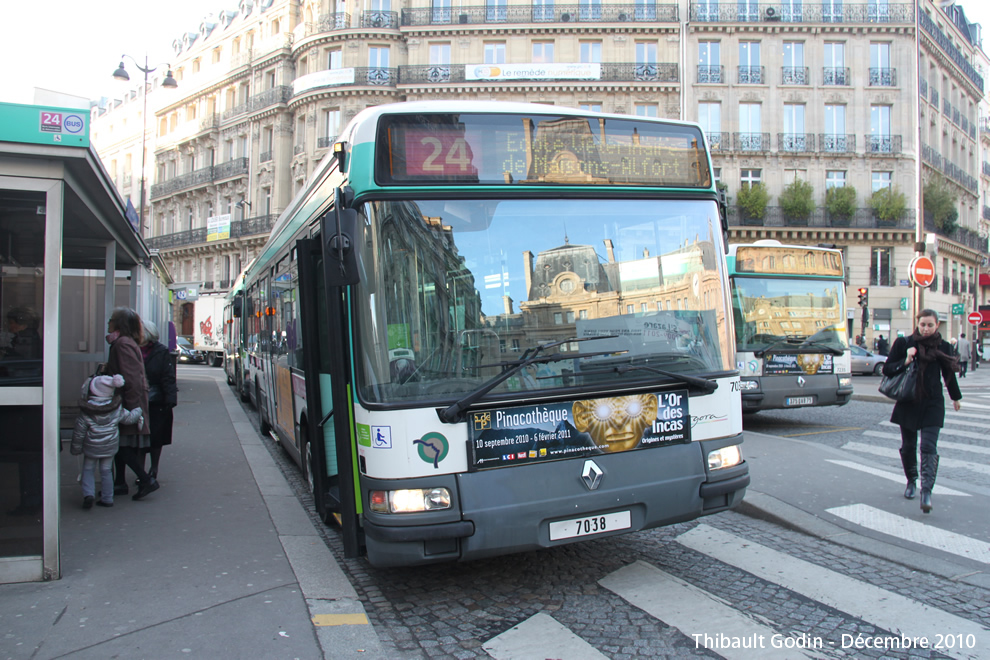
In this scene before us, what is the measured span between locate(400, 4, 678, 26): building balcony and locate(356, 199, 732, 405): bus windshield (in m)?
43.7

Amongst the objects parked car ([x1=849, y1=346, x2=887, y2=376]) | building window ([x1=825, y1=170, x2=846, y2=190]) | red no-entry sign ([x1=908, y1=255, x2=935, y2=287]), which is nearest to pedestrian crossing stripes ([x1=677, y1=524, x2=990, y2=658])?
red no-entry sign ([x1=908, y1=255, x2=935, y2=287])

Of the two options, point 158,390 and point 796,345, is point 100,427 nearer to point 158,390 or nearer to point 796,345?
point 158,390

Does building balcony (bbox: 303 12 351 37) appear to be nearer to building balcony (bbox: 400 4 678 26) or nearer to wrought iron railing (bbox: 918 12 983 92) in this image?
building balcony (bbox: 400 4 678 26)

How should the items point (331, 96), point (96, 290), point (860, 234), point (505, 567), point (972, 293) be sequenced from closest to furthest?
point (505, 567) < point (96, 290) < point (860, 234) < point (331, 96) < point (972, 293)

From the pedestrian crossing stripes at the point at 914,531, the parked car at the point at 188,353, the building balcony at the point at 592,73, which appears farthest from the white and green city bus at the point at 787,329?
the parked car at the point at 188,353

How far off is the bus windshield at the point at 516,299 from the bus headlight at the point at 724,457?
0.52 meters

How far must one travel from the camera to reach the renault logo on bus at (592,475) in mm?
4250

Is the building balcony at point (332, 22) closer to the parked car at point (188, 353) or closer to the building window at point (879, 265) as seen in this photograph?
the parked car at point (188, 353)

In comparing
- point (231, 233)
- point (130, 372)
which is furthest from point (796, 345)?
point (231, 233)

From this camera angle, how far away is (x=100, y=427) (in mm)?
6605

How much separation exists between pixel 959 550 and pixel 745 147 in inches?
1625

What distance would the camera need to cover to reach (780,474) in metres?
7.81

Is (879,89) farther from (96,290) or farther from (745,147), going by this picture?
(96,290)

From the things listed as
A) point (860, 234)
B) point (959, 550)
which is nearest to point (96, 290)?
point (959, 550)
